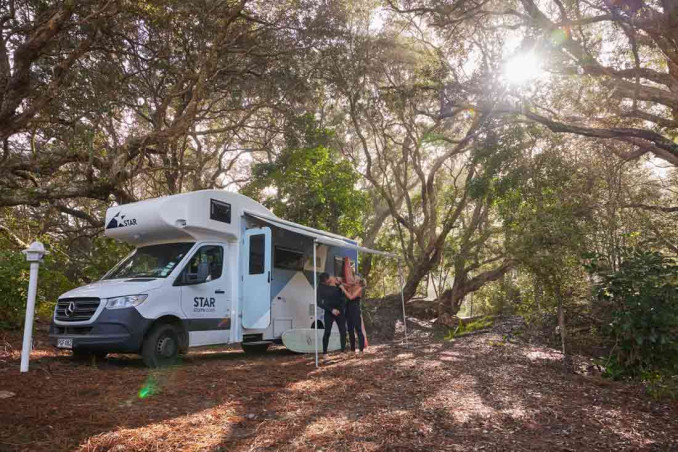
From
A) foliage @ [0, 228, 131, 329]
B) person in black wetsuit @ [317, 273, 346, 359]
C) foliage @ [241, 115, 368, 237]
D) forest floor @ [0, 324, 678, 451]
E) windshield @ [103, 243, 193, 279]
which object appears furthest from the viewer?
foliage @ [241, 115, 368, 237]

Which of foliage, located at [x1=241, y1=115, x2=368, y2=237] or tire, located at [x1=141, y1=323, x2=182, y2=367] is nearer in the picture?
tire, located at [x1=141, y1=323, x2=182, y2=367]

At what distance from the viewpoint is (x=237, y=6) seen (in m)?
12.3

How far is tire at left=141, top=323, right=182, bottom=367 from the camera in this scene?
24.6 feet

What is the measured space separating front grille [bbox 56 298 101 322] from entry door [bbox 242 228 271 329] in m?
2.60

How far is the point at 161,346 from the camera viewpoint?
25.3 feet

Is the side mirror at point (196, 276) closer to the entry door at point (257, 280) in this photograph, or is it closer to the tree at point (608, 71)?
the entry door at point (257, 280)

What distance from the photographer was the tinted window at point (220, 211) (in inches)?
346

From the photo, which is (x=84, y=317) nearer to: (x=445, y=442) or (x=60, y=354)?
(x=60, y=354)

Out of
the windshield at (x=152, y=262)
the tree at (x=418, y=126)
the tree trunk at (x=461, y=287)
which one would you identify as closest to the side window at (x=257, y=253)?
the windshield at (x=152, y=262)

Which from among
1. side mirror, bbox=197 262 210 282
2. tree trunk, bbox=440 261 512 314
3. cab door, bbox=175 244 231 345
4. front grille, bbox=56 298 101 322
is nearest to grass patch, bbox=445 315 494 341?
tree trunk, bbox=440 261 512 314

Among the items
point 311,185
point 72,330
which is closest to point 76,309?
point 72,330

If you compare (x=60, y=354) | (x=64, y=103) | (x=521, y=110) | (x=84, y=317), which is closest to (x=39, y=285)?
(x=60, y=354)

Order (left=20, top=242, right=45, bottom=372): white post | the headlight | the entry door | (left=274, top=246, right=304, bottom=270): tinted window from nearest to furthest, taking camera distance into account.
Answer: (left=20, top=242, right=45, bottom=372): white post → the headlight → the entry door → (left=274, top=246, right=304, bottom=270): tinted window

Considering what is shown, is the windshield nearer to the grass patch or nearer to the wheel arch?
the wheel arch
